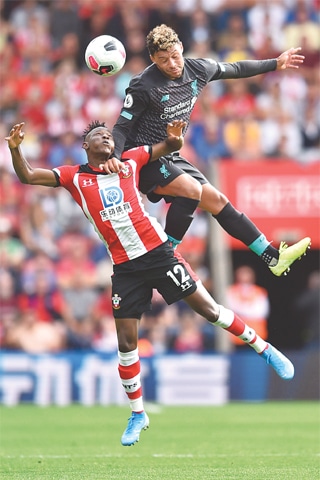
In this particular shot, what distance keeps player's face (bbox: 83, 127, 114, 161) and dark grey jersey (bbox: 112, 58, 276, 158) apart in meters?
0.08

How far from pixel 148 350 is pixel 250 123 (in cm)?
432

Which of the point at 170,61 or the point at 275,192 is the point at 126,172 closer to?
the point at 170,61

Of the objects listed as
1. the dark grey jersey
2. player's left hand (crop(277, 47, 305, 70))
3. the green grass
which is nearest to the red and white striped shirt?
the dark grey jersey

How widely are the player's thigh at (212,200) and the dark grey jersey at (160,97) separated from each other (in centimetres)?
67

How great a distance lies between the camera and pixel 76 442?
1244 centimetres

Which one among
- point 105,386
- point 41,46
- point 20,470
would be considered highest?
point 41,46

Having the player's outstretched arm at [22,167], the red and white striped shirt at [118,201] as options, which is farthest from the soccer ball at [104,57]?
the player's outstretched arm at [22,167]

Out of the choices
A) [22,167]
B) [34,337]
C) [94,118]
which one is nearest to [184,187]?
[22,167]

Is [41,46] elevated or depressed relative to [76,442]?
elevated

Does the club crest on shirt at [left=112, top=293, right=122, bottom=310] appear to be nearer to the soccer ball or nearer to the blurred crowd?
the soccer ball

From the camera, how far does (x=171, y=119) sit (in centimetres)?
1009

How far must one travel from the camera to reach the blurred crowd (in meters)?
17.7

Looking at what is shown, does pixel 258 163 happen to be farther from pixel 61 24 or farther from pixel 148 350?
pixel 61 24

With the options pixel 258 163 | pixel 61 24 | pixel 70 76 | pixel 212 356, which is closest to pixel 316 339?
pixel 212 356
